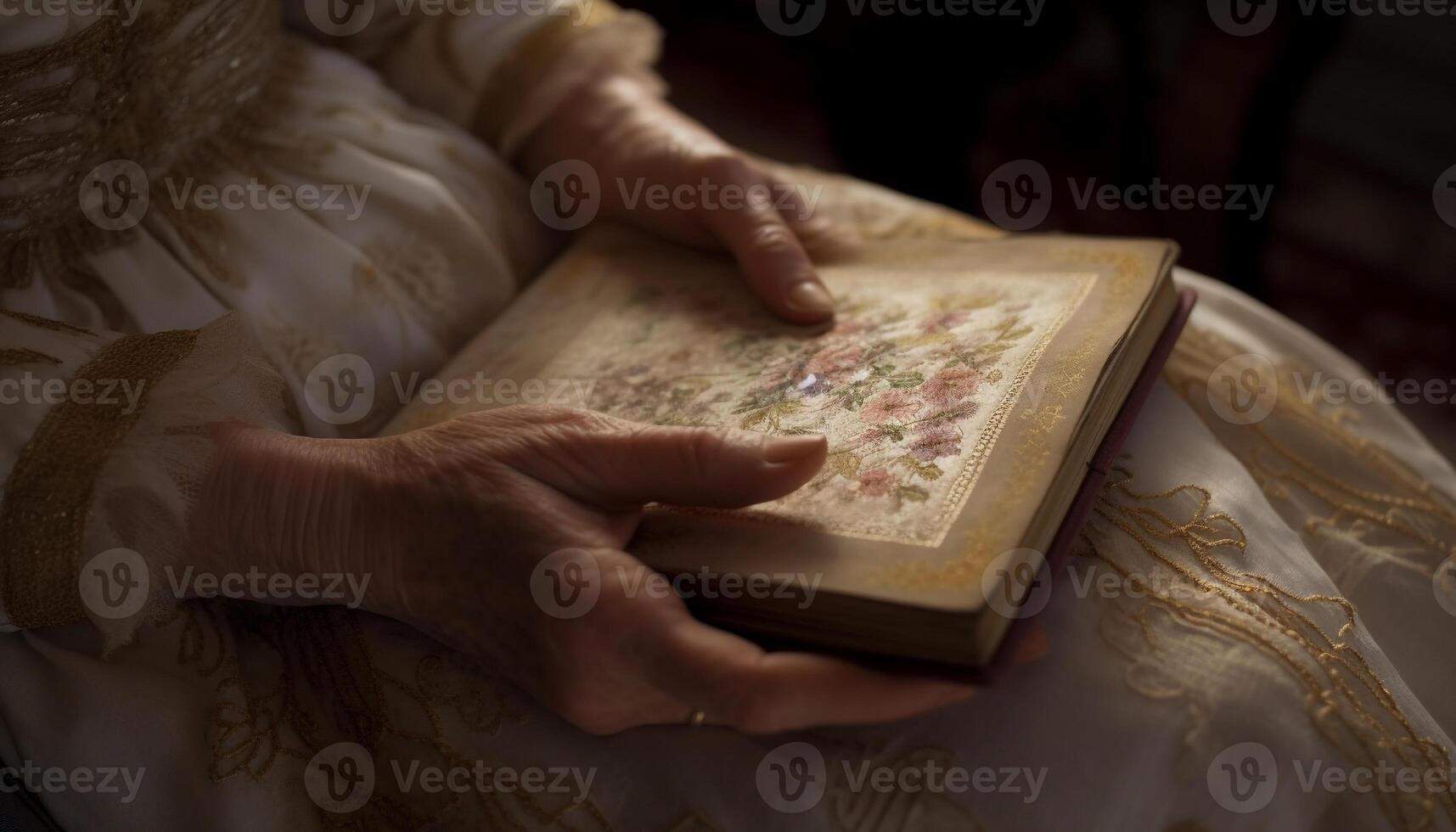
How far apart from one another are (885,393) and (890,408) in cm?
2

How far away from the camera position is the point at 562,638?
0.66 m

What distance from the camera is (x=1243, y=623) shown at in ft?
2.31

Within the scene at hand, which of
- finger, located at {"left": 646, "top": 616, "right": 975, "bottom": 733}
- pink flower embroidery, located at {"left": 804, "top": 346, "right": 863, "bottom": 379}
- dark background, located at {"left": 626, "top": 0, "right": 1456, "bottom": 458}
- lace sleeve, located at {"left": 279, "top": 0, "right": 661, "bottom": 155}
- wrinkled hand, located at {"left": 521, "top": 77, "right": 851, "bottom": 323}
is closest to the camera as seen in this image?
finger, located at {"left": 646, "top": 616, "right": 975, "bottom": 733}

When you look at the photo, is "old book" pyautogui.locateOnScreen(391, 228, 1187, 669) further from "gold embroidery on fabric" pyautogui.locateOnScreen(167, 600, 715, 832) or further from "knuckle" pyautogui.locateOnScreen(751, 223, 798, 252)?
"gold embroidery on fabric" pyautogui.locateOnScreen(167, 600, 715, 832)

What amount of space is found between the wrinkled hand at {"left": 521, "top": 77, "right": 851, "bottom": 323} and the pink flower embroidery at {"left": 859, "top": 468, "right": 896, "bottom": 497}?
22cm

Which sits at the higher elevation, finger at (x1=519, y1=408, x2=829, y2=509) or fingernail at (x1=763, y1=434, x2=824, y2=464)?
fingernail at (x1=763, y1=434, x2=824, y2=464)

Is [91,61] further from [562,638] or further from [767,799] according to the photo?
[767,799]

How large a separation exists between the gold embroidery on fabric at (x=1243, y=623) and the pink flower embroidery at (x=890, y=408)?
0.15 meters

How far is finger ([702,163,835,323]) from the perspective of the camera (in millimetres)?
896

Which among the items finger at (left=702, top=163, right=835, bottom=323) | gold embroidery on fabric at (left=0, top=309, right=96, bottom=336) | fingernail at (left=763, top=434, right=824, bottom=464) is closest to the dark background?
finger at (left=702, top=163, right=835, bottom=323)

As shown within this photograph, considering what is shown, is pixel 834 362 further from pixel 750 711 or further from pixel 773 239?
pixel 750 711

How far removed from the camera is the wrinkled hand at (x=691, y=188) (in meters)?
0.92

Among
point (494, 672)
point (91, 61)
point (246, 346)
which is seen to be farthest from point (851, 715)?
point (91, 61)

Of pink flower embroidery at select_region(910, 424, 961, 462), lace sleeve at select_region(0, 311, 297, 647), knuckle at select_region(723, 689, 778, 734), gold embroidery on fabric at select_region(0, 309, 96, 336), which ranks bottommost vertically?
lace sleeve at select_region(0, 311, 297, 647)
